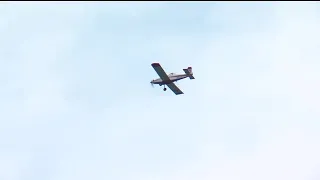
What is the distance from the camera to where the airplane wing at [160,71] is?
222ft

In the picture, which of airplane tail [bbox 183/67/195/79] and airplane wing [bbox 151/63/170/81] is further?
airplane tail [bbox 183/67/195/79]

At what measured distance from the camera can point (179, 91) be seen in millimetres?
74938

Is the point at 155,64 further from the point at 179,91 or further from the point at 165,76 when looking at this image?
the point at 179,91

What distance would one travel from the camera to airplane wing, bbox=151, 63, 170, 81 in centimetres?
6769

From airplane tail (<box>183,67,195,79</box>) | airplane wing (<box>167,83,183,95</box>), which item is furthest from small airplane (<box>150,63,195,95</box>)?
airplane wing (<box>167,83,183,95</box>)

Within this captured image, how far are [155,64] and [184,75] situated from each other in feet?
17.4

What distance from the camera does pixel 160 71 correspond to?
68.9 meters

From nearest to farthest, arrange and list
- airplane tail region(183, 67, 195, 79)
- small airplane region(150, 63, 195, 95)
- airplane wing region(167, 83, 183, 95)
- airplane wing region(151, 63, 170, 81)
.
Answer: airplane wing region(151, 63, 170, 81) → small airplane region(150, 63, 195, 95) → airplane tail region(183, 67, 195, 79) → airplane wing region(167, 83, 183, 95)

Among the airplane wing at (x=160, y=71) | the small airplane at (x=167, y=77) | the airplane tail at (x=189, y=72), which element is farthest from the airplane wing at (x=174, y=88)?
the airplane tail at (x=189, y=72)

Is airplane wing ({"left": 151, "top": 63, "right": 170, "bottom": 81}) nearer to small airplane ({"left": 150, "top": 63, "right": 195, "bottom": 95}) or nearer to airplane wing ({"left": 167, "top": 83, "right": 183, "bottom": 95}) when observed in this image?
small airplane ({"left": 150, "top": 63, "right": 195, "bottom": 95})

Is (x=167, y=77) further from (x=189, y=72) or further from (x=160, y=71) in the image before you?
(x=189, y=72)

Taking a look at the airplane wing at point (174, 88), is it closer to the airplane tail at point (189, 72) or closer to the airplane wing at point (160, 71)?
the airplane wing at point (160, 71)

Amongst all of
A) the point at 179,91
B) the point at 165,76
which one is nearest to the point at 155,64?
the point at 165,76

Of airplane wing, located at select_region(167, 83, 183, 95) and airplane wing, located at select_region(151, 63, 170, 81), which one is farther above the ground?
airplane wing, located at select_region(151, 63, 170, 81)
